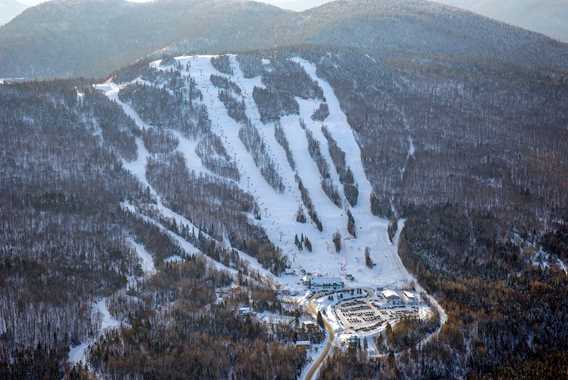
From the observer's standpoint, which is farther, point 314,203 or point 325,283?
point 314,203

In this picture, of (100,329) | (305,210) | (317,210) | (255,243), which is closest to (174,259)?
(255,243)

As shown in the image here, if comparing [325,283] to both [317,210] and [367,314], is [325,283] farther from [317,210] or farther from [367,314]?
[317,210]

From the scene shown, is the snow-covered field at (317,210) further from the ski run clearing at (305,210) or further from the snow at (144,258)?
the snow at (144,258)

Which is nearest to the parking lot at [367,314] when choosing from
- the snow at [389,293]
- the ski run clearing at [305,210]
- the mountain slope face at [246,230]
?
the snow at [389,293]

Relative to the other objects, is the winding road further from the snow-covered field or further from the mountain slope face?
the snow-covered field

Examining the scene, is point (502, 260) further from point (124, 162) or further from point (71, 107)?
point (71, 107)

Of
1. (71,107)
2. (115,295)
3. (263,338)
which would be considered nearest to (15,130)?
(71,107)

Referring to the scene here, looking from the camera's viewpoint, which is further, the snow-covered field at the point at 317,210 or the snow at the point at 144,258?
the snow-covered field at the point at 317,210

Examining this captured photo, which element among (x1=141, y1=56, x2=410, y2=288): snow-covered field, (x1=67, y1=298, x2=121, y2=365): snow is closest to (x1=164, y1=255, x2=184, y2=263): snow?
(x1=67, y1=298, x2=121, y2=365): snow
